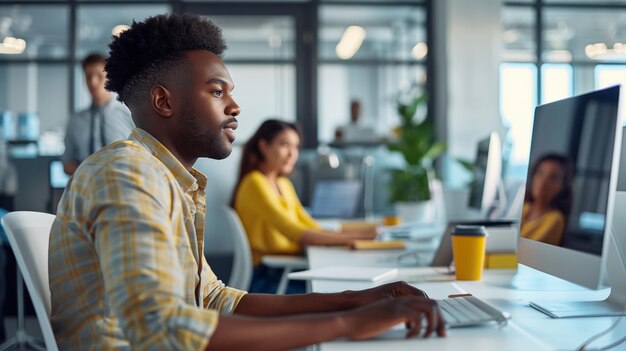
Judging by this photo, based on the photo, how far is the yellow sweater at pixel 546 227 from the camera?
56.4 inches

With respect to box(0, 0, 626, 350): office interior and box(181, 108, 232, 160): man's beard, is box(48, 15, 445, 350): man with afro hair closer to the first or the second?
box(181, 108, 232, 160): man's beard

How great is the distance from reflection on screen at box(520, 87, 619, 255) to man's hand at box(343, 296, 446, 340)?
0.37 metres

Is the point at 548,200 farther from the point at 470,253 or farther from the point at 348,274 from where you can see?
the point at 348,274

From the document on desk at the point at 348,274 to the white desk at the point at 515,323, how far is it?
30 millimetres

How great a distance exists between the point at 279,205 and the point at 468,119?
3.49 meters

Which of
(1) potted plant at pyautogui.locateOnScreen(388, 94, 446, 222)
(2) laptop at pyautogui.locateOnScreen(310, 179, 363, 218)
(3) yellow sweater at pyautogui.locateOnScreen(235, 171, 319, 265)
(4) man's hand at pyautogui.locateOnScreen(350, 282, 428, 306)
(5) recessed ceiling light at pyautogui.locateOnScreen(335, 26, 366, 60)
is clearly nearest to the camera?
(4) man's hand at pyautogui.locateOnScreen(350, 282, 428, 306)

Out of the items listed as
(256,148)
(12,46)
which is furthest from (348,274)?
(12,46)

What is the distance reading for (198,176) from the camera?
138cm

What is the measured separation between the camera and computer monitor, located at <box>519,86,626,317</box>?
1247 millimetres

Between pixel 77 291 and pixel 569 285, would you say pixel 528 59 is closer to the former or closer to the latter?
pixel 569 285

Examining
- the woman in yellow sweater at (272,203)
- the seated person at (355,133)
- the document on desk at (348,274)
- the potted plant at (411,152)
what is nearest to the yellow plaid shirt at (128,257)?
the document on desk at (348,274)

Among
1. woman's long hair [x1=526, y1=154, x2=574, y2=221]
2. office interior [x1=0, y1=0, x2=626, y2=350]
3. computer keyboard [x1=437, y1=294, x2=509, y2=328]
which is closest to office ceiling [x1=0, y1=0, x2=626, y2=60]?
office interior [x1=0, y1=0, x2=626, y2=350]

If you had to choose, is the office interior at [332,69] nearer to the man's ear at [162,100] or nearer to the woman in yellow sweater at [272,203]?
the woman in yellow sweater at [272,203]

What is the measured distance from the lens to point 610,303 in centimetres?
145
